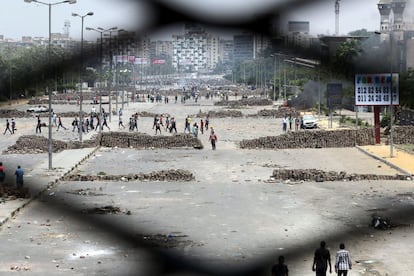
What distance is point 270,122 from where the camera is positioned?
32.8 m

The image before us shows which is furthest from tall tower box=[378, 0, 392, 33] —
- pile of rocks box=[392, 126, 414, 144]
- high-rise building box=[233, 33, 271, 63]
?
pile of rocks box=[392, 126, 414, 144]

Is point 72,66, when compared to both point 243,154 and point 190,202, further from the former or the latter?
point 243,154

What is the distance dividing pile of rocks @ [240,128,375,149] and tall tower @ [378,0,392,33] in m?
19.7

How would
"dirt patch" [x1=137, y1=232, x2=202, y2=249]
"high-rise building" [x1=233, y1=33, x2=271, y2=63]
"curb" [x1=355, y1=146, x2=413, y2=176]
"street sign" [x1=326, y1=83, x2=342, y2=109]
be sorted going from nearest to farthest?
"high-rise building" [x1=233, y1=33, x2=271, y2=63]
"dirt patch" [x1=137, y1=232, x2=202, y2=249]
"street sign" [x1=326, y1=83, x2=342, y2=109]
"curb" [x1=355, y1=146, x2=413, y2=176]

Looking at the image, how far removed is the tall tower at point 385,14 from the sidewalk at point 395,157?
1362 centimetres

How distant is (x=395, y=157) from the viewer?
17.2 meters

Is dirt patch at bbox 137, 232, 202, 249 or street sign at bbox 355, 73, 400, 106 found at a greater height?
street sign at bbox 355, 73, 400, 106

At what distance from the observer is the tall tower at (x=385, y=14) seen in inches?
40.6

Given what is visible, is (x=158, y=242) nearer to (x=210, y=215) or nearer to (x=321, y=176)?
(x=210, y=215)

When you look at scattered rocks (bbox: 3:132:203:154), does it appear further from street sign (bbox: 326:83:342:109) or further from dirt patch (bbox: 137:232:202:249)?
street sign (bbox: 326:83:342:109)

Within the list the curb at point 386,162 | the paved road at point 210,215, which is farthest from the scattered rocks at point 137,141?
the curb at point 386,162

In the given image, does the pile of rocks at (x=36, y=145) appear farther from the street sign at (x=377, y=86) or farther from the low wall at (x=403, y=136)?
the street sign at (x=377, y=86)

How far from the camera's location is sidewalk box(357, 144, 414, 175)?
49.6 ft

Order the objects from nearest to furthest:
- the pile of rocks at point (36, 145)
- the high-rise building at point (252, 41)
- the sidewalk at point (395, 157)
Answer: the high-rise building at point (252, 41) → the sidewalk at point (395, 157) → the pile of rocks at point (36, 145)
